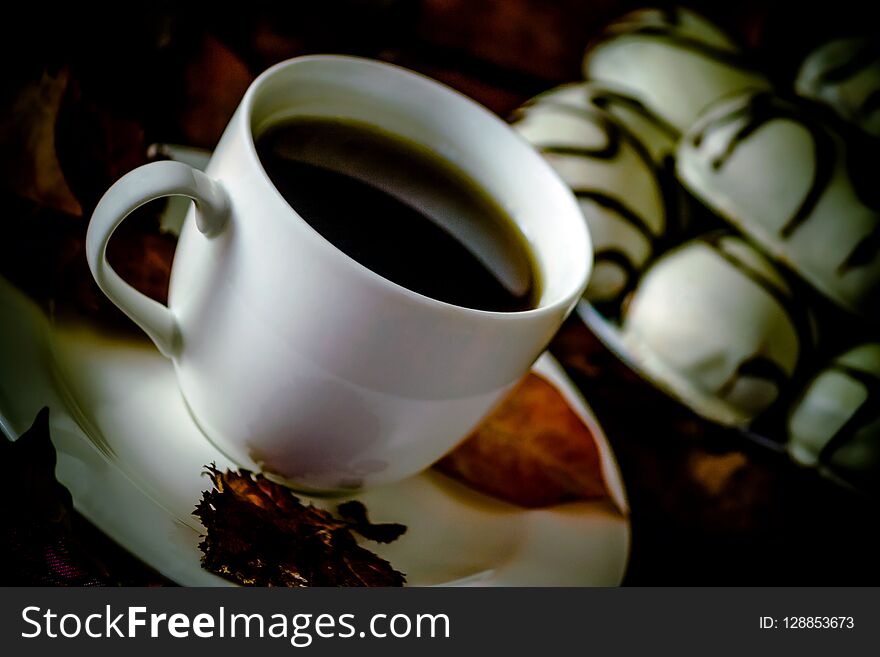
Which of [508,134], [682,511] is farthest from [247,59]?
[682,511]

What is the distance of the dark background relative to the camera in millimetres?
376

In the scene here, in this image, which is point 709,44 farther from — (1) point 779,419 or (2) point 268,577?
(2) point 268,577

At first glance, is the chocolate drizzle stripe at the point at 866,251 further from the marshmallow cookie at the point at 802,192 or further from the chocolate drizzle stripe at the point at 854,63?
the chocolate drizzle stripe at the point at 854,63

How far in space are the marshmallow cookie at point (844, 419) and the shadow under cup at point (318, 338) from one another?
36 cm

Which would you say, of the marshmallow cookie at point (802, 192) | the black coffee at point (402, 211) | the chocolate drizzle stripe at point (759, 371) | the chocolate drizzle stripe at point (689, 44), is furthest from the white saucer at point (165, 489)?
the chocolate drizzle stripe at point (689, 44)

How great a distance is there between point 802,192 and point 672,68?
183mm

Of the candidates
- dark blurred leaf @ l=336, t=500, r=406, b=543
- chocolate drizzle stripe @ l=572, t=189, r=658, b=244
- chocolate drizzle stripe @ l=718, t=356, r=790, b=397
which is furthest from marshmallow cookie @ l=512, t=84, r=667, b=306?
dark blurred leaf @ l=336, t=500, r=406, b=543

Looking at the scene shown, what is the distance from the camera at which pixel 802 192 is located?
680 millimetres

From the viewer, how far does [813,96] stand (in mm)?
785

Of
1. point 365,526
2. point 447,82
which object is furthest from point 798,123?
point 365,526

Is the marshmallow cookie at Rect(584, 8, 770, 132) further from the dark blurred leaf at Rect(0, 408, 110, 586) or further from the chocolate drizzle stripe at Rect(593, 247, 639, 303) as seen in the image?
the dark blurred leaf at Rect(0, 408, 110, 586)

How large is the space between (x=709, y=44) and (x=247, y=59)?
1.59ft

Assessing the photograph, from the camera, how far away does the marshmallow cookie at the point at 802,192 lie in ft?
2.23

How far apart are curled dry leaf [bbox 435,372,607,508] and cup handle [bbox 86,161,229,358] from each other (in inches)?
7.8
